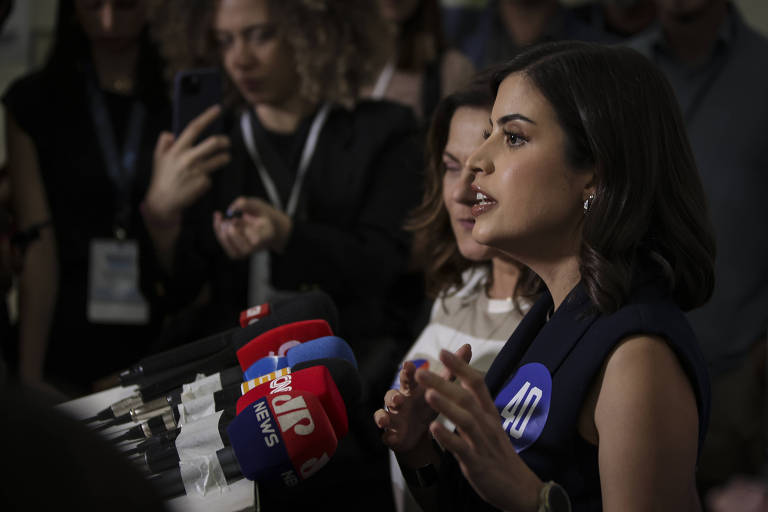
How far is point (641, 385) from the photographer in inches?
41.3

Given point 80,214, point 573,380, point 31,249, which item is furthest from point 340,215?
point 573,380

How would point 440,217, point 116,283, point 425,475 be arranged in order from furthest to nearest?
1. point 116,283
2. point 440,217
3. point 425,475

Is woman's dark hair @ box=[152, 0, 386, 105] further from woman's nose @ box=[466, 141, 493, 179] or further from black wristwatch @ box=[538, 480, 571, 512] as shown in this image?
black wristwatch @ box=[538, 480, 571, 512]

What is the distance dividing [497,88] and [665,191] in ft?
1.11

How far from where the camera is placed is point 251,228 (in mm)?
2176

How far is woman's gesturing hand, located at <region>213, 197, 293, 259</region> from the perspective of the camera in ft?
7.11

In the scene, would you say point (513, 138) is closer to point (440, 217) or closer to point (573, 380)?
point (573, 380)

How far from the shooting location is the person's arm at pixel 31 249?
251 cm

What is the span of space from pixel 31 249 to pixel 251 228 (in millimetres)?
785

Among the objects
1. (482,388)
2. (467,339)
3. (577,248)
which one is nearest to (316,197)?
(467,339)

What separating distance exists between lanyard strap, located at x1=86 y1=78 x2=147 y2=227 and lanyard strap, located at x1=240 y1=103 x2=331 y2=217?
339mm

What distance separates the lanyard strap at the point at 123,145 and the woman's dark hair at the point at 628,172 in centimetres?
161

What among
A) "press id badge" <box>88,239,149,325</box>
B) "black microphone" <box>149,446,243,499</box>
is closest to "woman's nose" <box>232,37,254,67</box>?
"press id badge" <box>88,239,149,325</box>

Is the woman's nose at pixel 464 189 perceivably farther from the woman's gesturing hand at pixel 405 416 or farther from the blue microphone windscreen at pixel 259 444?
the blue microphone windscreen at pixel 259 444
